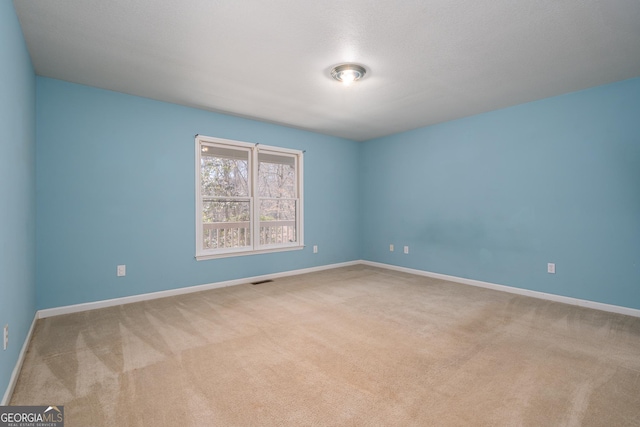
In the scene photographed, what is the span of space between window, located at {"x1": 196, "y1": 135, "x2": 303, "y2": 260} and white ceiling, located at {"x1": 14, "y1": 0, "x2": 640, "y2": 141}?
89cm

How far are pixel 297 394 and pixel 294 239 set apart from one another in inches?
138

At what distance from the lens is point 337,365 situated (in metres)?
2.12

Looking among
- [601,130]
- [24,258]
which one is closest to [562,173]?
[601,130]

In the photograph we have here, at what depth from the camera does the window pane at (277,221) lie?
4867mm

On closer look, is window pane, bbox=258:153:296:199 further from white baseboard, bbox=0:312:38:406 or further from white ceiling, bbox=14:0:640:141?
white baseboard, bbox=0:312:38:406

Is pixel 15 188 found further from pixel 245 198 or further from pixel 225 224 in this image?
pixel 245 198

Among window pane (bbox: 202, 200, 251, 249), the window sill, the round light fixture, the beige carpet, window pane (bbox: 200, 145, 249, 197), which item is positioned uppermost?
the round light fixture

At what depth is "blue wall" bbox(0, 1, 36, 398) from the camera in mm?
1712

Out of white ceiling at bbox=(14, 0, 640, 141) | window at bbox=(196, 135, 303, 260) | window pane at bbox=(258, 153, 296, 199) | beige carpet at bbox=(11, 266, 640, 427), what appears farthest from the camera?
window pane at bbox=(258, 153, 296, 199)

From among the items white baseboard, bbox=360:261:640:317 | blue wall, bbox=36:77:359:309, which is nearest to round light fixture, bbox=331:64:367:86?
blue wall, bbox=36:77:359:309

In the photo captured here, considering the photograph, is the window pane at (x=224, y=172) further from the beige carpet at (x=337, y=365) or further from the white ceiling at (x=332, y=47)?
the beige carpet at (x=337, y=365)

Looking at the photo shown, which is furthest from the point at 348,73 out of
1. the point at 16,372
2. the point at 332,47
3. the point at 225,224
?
the point at 16,372

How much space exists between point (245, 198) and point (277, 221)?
754 millimetres

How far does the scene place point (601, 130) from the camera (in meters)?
3.27
